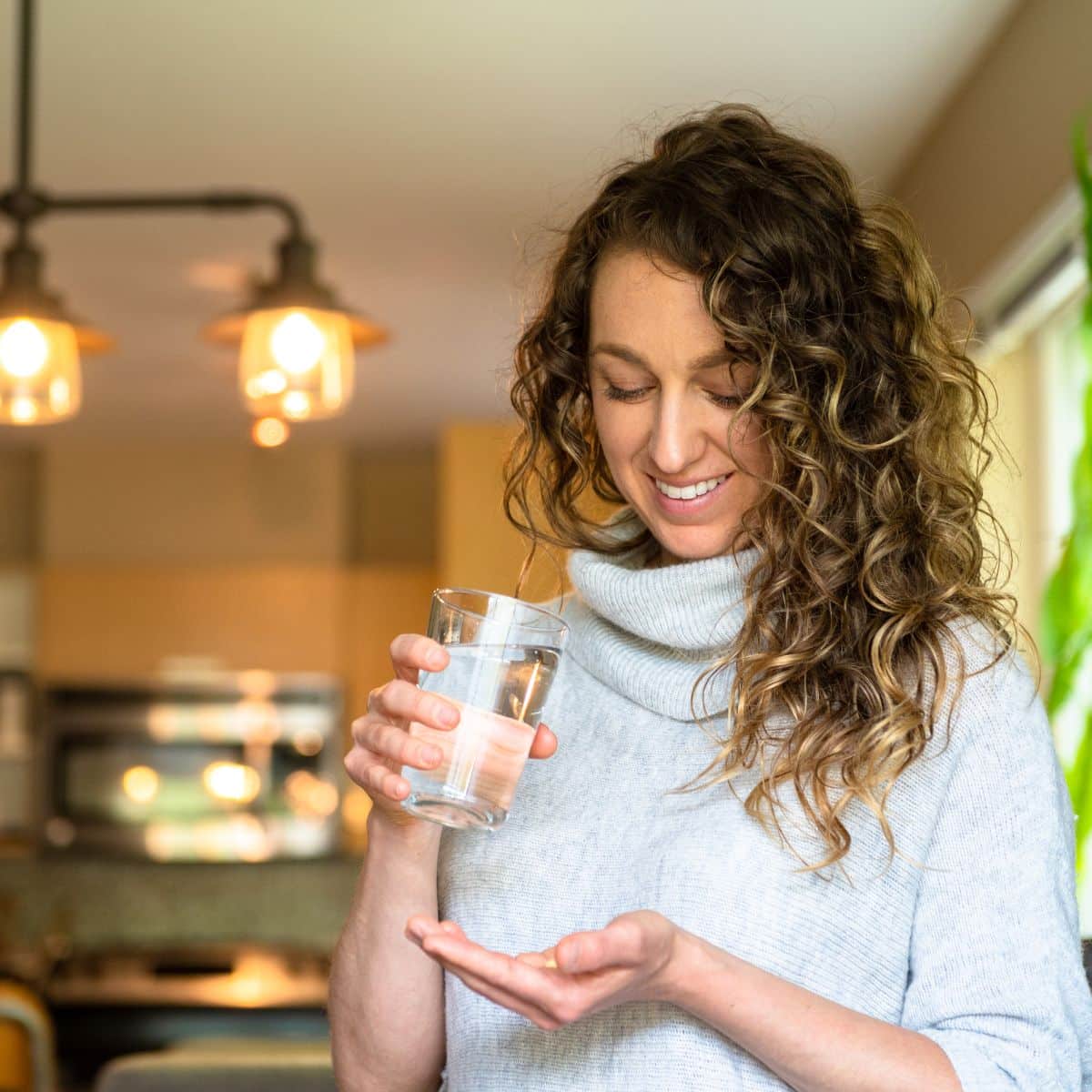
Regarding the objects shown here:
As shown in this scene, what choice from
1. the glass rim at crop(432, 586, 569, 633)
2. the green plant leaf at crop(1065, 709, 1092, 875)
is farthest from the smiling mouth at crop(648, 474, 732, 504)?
the green plant leaf at crop(1065, 709, 1092, 875)

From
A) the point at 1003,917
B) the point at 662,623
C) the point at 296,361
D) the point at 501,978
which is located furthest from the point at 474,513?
the point at 501,978

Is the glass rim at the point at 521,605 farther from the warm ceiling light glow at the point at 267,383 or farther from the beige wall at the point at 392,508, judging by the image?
the beige wall at the point at 392,508

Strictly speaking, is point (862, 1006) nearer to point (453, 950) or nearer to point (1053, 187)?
point (453, 950)

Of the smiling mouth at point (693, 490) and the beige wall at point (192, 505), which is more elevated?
the smiling mouth at point (693, 490)

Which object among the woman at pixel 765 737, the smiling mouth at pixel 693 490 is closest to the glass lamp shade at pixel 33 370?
the woman at pixel 765 737

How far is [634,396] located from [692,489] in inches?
3.4

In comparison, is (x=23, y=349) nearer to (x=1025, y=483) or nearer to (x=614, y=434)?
(x=614, y=434)

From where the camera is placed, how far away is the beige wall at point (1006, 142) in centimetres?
227

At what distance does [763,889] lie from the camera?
1.06 metres

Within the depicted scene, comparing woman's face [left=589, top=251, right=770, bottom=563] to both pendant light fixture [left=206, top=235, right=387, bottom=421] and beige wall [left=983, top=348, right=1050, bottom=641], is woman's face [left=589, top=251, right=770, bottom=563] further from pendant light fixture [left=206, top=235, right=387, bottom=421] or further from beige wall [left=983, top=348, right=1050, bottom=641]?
beige wall [left=983, top=348, right=1050, bottom=641]

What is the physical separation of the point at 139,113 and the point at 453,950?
241cm

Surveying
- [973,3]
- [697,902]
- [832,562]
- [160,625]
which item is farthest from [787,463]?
[160,625]

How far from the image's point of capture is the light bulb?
2379 mm

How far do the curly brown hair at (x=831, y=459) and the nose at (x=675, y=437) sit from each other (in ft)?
0.14
